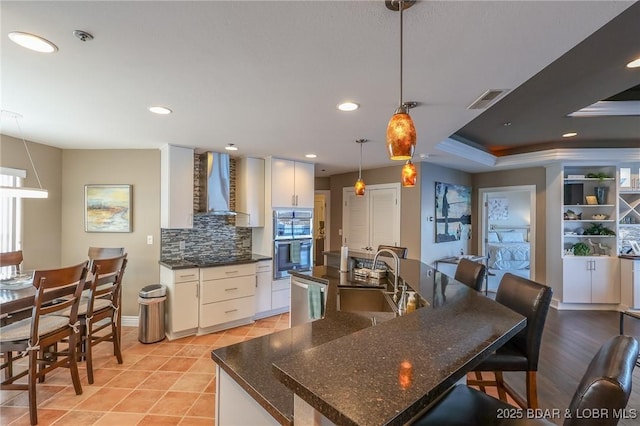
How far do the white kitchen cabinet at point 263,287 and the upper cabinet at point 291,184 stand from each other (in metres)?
0.90

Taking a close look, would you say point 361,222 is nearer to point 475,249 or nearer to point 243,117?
point 475,249

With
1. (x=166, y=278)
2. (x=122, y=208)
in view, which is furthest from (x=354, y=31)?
(x=122, y=208)

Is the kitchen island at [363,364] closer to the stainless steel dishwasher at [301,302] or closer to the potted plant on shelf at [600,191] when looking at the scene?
the stainless steel dishwasher at [301,302]

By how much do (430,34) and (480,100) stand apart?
1.02m

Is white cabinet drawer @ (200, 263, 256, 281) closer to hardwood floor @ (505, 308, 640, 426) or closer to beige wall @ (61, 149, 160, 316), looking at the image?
beige wall @ (61, 149, 160, 316)

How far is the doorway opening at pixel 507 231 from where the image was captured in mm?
5320

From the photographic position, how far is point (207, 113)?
252cm

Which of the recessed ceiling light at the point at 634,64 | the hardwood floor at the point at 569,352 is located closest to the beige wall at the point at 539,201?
the hardwood floor at the point at 569,352

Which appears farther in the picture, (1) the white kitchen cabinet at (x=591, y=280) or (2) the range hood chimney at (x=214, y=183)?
(1) the white kitchen cabinet at (x=591, y=280)

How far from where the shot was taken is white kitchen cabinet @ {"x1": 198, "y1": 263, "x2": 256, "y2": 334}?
3688 mm

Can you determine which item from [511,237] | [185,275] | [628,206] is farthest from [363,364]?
[511,237]

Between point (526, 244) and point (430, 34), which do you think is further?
point (526, 244)

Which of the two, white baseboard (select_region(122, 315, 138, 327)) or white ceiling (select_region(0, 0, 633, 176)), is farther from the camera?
white baseboard (select_region(122, 315, 138, 327))

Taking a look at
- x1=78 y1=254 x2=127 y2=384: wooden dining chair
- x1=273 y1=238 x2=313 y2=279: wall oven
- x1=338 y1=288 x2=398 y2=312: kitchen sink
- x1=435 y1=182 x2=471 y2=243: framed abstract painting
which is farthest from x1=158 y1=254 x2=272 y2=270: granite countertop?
x1=435 y1=182 x2=471 y2=243: framed abstract painting
